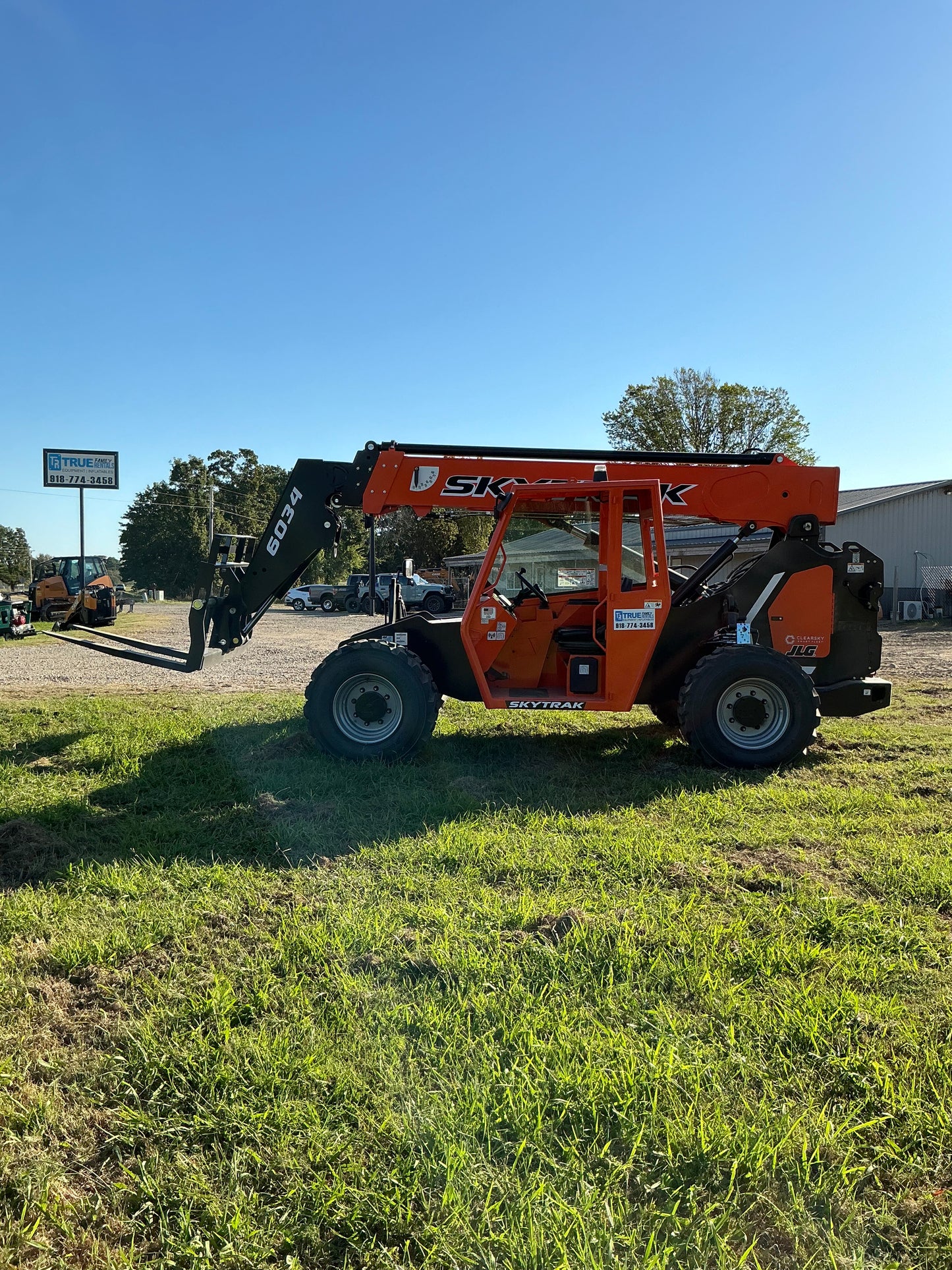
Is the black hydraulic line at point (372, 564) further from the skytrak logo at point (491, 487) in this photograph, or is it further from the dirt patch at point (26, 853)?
the dirt patch at point (26, 853)

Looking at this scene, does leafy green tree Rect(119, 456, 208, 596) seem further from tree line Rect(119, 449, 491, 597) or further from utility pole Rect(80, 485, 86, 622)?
utility pole Rect(80, 485, 86, 622)

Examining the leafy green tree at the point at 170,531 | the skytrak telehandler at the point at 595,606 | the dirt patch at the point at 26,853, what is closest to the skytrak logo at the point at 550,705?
the skytrak telehandler at the point at 595,606

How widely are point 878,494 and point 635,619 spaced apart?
31.9 metres

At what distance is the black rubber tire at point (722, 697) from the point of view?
6898mm

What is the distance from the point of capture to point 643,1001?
10.2ft

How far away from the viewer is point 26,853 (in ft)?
15.3

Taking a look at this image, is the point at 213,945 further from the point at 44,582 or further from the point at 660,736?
the point at 44,582

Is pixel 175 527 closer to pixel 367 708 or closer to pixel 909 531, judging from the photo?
pixel 909 531

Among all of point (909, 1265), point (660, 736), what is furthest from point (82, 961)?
point (660, 736)

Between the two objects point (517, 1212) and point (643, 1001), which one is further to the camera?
point (643, 1001)

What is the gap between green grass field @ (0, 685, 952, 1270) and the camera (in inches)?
84.5

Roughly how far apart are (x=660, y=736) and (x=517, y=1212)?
6.50m

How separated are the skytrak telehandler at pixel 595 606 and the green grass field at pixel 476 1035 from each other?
1472 mm

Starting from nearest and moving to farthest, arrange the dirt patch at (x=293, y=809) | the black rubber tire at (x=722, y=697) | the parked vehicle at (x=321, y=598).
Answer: the dirt patch at (x=293, y=809) → the black rubber tire at (x=722, y=697) → the parked vehicle at (x=321, y=598)
